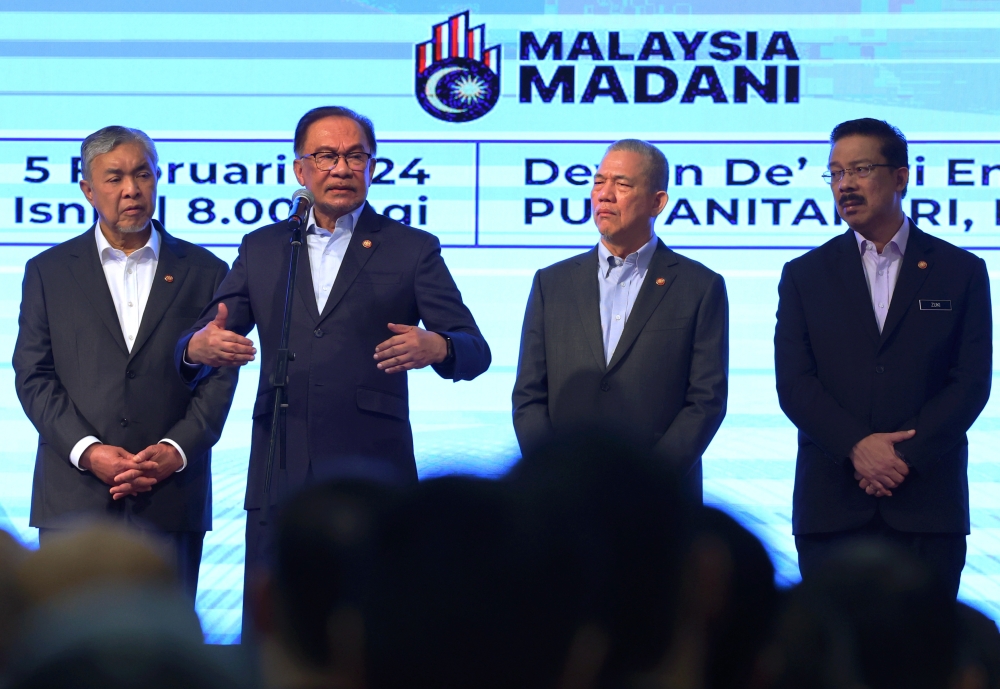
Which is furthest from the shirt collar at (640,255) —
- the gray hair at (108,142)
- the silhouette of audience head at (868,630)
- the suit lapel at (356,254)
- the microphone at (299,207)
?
the silhouette of audience head at (868,630)

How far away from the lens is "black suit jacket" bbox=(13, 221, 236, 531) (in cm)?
335

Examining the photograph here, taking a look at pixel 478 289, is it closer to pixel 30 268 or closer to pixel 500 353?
pixel 500 353

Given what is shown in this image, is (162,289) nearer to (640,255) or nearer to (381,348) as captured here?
(381,348)

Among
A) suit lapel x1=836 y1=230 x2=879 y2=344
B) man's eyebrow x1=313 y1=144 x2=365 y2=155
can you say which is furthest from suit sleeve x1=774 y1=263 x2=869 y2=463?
man's eyebrow x1=313 y1=144 x2=365 y2=155

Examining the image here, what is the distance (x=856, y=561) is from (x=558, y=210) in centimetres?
362

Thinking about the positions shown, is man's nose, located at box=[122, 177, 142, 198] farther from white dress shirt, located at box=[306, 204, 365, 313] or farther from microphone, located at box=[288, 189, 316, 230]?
microphone, located at box=[288, 189, 316, 230]

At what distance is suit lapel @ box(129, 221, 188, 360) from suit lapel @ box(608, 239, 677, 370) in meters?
1.31

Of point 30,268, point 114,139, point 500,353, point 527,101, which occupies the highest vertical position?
point 527,101

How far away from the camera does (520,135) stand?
4.55m

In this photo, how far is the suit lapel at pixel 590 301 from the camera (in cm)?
334

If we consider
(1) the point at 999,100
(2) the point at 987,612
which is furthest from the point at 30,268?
(1) the point at 999,100

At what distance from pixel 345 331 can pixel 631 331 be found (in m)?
0.81

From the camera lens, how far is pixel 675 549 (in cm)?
84

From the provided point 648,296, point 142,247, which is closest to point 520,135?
point 648,296
